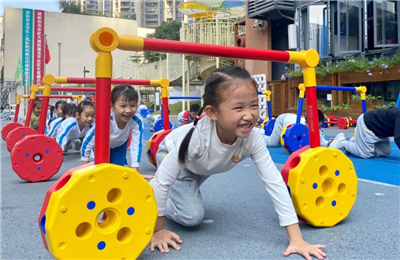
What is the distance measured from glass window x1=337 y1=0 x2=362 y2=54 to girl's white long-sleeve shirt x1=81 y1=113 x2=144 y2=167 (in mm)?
7394

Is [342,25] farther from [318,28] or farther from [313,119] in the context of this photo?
[313,119]

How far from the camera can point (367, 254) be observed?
145cm

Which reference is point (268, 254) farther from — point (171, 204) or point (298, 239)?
point (171, 204)

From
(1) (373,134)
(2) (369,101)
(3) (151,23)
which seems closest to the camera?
(1) (373,134)

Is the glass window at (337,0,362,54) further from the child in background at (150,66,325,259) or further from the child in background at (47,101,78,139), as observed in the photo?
the child in background at (150,66,325,259)

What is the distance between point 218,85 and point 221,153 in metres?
0.31

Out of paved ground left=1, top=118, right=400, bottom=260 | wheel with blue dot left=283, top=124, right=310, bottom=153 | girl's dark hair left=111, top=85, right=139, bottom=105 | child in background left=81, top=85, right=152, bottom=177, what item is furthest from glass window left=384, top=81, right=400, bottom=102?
girl's dark hair left=111, top=85, right=139, bottom=105

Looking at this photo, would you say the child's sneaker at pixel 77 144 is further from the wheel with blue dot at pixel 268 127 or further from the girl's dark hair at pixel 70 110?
the wheel with blue dot at pixel 268 127

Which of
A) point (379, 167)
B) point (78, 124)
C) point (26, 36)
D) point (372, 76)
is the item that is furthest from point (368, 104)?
point (26, 36)

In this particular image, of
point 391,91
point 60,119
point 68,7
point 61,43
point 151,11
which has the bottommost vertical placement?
point 60,119

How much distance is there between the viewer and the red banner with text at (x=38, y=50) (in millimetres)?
21770

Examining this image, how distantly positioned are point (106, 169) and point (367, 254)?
1025 mm

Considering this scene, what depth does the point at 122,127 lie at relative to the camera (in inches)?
121

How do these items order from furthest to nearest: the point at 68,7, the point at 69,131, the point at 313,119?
the point at 68,7, the point at 69,131, the point at 313,119
